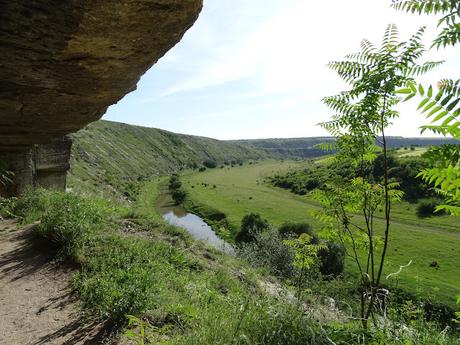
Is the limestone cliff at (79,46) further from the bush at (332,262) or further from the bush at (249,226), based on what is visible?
the bush at (249,226)

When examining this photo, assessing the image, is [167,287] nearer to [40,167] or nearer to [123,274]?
[123,274]

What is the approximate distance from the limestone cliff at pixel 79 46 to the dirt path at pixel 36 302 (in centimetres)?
376

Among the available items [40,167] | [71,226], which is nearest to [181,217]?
[40,167]

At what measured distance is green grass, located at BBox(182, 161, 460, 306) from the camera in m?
35.4

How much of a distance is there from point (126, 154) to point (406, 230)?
7939cm

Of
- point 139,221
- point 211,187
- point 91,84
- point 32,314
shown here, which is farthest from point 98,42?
point 211,187

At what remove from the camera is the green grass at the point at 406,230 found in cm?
3545

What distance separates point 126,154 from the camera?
110812 millimetres

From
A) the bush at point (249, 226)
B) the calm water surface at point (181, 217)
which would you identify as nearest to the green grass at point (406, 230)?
the calm water surface at point (181, 217)

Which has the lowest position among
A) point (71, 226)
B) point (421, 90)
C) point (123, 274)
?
point (123, 274)

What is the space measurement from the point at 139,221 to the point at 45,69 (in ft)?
34.2

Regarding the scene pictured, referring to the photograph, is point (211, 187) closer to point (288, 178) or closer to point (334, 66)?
point (288, 178)

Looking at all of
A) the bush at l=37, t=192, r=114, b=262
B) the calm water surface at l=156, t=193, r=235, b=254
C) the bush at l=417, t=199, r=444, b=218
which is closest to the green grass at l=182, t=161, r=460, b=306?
the bush at l=417, t=199, r=444, b=218

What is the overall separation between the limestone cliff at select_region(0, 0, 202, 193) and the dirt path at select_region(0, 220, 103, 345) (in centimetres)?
376
